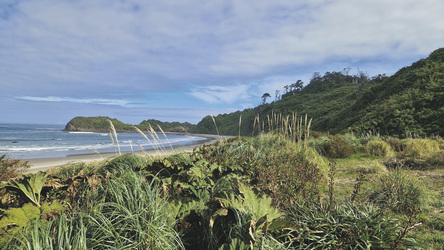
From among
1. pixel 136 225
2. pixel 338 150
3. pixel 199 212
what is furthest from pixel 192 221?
pixel 338 150

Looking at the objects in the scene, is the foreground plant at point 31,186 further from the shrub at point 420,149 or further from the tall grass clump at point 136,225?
the shrub at point 420,149

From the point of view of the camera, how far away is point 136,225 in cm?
200

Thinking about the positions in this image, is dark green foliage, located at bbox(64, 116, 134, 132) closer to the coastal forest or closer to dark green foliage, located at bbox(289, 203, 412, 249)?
the coastal forest

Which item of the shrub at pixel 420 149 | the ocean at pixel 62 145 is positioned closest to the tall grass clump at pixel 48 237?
the ocean at pixel 62 145

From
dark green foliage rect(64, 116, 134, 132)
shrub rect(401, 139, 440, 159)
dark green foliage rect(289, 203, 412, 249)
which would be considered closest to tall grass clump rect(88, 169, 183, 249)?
dark green foliage rect(289, 203, 412, 249)

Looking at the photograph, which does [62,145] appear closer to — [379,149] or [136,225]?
[379,149]

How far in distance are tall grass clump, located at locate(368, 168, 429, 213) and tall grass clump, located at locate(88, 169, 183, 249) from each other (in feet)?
10.3

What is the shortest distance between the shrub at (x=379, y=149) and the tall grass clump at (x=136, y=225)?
32.8 feet

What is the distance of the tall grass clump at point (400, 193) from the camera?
3.72m

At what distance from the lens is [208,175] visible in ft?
10.1

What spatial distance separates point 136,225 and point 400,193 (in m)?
4.22

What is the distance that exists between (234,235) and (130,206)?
3.27ft

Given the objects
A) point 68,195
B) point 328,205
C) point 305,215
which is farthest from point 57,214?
point 328,205

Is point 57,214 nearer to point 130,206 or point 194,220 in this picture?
point 130,206
